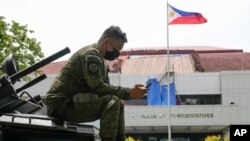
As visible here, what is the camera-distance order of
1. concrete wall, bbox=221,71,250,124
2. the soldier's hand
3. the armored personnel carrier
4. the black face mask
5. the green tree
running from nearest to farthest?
the armored personnel carrier
the soldier's hand
the black face mask
the green tree
concrete wall, bbox=221,71,250,124

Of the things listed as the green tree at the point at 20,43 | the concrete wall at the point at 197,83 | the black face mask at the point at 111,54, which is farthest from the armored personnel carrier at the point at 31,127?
the concrete wall at the point at 197,83

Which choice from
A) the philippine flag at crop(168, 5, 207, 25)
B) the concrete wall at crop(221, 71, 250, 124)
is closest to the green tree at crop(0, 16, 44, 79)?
the philippine flag at crop(168, 5, 207, 25)

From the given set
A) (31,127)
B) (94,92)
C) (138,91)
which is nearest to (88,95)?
(94,92)

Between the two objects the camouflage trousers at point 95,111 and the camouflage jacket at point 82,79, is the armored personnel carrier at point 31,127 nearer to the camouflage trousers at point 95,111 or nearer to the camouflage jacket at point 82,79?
the camouflage trousers at point 95,111

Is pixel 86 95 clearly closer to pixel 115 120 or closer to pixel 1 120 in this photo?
pixel 115 120

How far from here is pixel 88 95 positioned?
14.7 feet

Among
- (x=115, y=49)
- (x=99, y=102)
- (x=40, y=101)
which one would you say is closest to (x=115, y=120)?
(x=99, y=102)

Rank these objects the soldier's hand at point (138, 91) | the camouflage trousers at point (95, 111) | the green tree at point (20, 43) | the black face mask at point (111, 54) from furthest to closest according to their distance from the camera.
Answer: the green tree at point (20, 43), the black face mask at point (111, 54), the soldier's hand at point (138, 91), the camouflage trousers at point (95, 111)

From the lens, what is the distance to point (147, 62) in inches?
3108

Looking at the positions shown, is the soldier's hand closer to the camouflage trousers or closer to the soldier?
the soldier

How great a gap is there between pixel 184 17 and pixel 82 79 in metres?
35.9

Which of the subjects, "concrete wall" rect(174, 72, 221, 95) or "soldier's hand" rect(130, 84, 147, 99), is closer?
"soldier's hand" rect(130, 84, 147, 99)

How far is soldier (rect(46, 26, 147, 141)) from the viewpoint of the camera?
4.43m

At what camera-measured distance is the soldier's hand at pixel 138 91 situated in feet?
14.8
